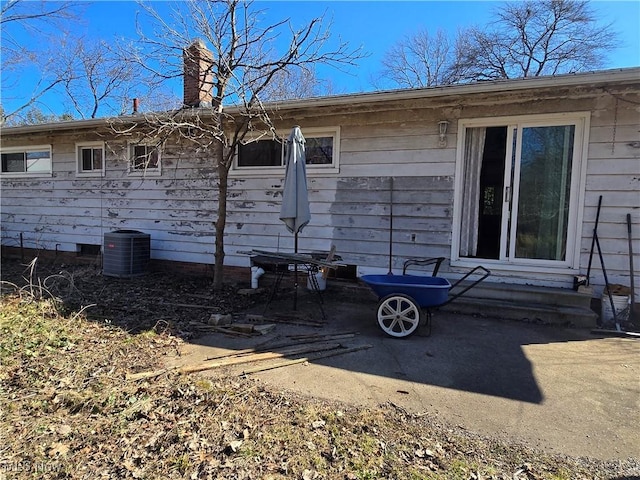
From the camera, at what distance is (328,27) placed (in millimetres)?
5152

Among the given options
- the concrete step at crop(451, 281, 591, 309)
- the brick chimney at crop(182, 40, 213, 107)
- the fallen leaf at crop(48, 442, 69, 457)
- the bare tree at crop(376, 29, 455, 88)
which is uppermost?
the bare tree at crop(376, 29, 455, 88)

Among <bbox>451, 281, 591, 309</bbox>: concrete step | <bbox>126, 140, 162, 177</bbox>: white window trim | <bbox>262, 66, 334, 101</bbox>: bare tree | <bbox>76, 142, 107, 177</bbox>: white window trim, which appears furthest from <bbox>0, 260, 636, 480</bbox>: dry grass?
<bbox>76, 142, 107, 177</bbox>: white window trim

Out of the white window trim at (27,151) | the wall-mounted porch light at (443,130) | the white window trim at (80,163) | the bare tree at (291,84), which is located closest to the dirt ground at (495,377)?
the wall-mounted porch light at (443,130)

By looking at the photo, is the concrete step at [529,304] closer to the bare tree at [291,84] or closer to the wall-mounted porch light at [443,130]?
the wall-mounted porch light at [443,130]

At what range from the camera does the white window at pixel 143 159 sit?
24.5ft

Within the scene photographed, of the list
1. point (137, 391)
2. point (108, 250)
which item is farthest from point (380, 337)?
point (108, 250)

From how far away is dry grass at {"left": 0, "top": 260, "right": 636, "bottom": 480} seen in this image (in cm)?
199

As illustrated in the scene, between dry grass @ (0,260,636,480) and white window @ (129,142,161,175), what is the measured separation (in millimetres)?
5009

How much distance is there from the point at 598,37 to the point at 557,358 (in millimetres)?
17777

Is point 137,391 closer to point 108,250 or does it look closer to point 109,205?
point 108,250

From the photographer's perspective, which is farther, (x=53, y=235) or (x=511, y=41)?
(x=511, y=41)

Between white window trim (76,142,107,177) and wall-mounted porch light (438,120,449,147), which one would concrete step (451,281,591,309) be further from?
white window trim (76,142,107,177)

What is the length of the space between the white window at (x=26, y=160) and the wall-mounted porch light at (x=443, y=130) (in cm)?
849

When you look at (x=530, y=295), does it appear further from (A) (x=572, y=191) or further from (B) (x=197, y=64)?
(B) (x=197, y=64)
